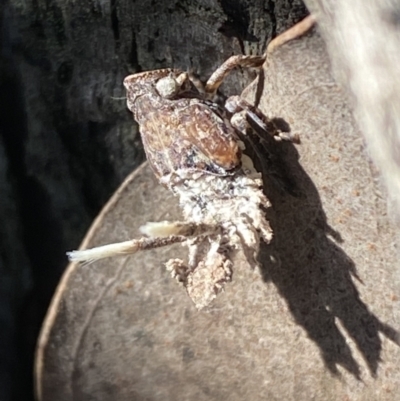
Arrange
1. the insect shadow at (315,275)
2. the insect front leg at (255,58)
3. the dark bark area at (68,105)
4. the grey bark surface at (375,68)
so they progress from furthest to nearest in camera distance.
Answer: the dark bark area at (68,105), the insect shadow at (315,275), the insect front leg at (255,58), the grey bark surface at (375,68)

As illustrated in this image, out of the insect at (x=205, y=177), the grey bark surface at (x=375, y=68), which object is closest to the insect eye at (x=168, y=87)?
the insect at (x=205, y=177)

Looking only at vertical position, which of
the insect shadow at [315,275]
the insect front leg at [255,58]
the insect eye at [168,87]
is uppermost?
the insect eye at [168,87]

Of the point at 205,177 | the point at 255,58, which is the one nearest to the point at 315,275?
the point at 205,177

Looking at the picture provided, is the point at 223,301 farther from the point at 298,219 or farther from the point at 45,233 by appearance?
the point at 45,233

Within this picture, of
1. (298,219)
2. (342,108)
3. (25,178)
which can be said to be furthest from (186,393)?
(342,108)

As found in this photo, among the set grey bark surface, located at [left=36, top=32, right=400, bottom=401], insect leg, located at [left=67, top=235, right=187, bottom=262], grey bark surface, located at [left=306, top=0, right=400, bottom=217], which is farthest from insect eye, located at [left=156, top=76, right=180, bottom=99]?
grey bark surface, located at [left=306, top=0, right=400, bottom=217]

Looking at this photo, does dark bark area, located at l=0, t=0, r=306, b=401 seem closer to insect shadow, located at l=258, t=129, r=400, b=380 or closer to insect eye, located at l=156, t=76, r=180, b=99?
insect eye, located at l=156, t=76, r=180, b=99

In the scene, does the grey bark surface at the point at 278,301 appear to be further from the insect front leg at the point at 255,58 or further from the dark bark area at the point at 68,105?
the dark bark area at the point at 68,105
